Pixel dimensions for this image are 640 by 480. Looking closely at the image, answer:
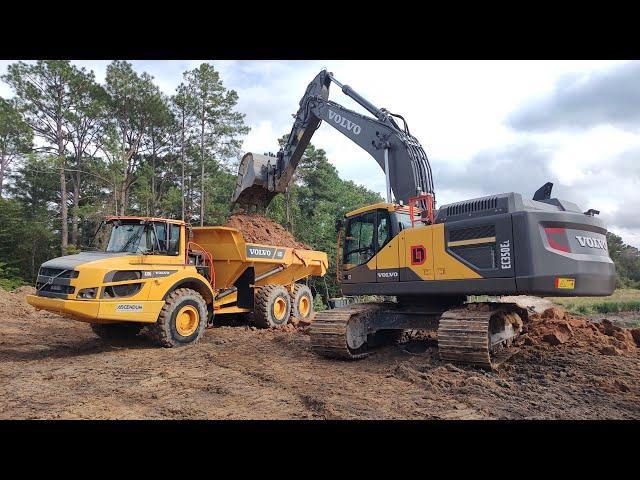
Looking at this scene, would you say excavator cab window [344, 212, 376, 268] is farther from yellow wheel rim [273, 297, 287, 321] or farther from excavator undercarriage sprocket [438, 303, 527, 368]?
yellow wheel rim [273, 297, 287, 321]

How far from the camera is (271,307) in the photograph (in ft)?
37.3

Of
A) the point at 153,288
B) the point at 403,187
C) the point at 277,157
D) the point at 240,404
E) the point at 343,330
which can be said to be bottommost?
the point at 240,404

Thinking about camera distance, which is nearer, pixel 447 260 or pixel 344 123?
pixel 447 260

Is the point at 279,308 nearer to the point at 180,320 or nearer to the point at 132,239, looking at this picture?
the point at 180,320

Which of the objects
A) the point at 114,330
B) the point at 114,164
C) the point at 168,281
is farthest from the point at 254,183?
the point at 114,164

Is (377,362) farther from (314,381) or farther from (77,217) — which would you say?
(77,217)

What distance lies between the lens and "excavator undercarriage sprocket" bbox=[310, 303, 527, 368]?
6020mm

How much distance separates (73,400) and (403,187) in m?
6.40

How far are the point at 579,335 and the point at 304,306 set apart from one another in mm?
7384

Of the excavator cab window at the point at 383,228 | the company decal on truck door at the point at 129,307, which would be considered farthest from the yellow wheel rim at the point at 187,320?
the excavator cab window at the point at 383,228

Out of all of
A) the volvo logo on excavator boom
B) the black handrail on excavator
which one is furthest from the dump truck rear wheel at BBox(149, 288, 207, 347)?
the volvo logo on excavator boom

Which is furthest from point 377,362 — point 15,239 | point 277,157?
point 15,239

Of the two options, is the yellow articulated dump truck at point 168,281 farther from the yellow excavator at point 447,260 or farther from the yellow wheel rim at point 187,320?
the yellow excavator at point 447,260

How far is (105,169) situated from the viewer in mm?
30828
